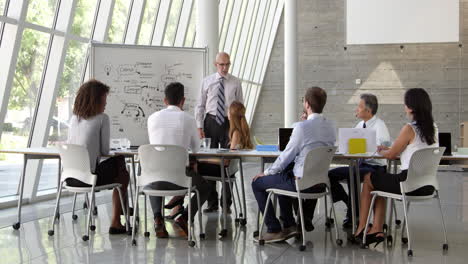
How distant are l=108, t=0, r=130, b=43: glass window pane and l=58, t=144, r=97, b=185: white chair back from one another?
3995mm

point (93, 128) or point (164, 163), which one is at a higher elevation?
→ point (93, 128)

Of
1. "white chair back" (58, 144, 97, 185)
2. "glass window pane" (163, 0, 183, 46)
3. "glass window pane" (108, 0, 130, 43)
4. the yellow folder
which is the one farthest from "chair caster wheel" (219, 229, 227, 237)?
"glass window pane" (163, 0, 183, 46)

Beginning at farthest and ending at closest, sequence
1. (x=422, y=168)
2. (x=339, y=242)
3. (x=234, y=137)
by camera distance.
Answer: (x=234, y=137), (x=339, y=242), (x=422, y=168)

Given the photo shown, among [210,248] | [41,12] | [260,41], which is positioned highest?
[260,41]

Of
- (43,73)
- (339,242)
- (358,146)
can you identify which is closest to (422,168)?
(358,146)

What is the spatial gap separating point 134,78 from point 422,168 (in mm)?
3537

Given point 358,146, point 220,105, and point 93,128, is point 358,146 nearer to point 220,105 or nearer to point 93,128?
point 220,105

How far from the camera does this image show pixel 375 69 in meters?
18.0

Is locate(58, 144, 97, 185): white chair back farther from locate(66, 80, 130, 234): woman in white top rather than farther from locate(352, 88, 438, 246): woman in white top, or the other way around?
locate(352, 88, 438, 246): woman in white top

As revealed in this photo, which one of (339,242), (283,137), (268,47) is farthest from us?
(268,47)

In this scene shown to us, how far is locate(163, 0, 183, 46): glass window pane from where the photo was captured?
37.1 ft

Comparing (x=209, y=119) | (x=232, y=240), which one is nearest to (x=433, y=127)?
(x=232, y=240)

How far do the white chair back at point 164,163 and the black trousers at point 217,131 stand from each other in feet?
6.26

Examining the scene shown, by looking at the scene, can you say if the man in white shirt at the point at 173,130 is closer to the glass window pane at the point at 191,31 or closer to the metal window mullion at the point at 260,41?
the glass window pane at the point at 191,31
